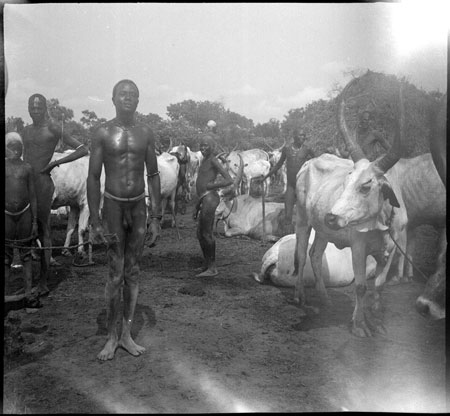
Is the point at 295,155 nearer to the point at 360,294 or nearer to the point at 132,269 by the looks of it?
the point at 360,294

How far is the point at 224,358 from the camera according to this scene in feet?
14.1

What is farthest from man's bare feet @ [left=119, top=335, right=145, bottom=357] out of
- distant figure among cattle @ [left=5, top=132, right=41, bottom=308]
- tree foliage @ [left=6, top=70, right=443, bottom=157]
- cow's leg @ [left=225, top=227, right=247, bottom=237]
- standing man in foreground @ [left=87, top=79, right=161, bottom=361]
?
cow's leg @ [left=225, top=227, right=247, bottom=237]

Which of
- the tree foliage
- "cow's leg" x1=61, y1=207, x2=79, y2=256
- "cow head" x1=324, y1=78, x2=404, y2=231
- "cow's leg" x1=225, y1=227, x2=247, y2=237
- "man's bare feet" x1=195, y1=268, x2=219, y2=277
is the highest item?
the tree foliage

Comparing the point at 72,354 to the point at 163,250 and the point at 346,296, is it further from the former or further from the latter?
the point at 163,250

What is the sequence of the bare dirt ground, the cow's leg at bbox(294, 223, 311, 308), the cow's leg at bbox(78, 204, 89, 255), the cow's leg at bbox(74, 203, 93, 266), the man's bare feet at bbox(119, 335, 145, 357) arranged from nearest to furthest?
the bare dirt ground → the man's bare feet at bbox(119, 335, 145, 357) → the cow's leg at bbox(294, 223, 311, 308) → the cow's leg at bbox(74, 203, 93, 266) → the cow's leg at bbox(78, 204, 89, 255)

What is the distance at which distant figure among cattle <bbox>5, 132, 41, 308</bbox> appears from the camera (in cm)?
522

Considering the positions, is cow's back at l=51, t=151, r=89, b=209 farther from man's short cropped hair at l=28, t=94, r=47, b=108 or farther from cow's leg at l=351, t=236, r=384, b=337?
cow's leg at l=351, t=236, r=384, b=337

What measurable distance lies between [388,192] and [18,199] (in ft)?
13.3

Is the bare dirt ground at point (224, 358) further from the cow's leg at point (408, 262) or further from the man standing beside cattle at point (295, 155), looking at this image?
the man standing beside cattle at point (295, 155)

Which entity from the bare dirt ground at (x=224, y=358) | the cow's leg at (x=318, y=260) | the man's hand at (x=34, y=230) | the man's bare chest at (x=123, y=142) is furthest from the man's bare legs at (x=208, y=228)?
the man's bare chest at (x=123, y=142)

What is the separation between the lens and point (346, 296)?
6211mm

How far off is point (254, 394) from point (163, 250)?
5248 mm

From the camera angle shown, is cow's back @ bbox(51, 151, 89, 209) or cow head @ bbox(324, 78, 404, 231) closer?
cow head @ bbox(324, 78, 404, 231)

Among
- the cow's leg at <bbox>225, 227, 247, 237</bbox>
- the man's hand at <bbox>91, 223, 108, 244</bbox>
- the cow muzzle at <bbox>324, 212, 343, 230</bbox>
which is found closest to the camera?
the man's hand at <bbox>91, 223, 108, 244</bbox>
